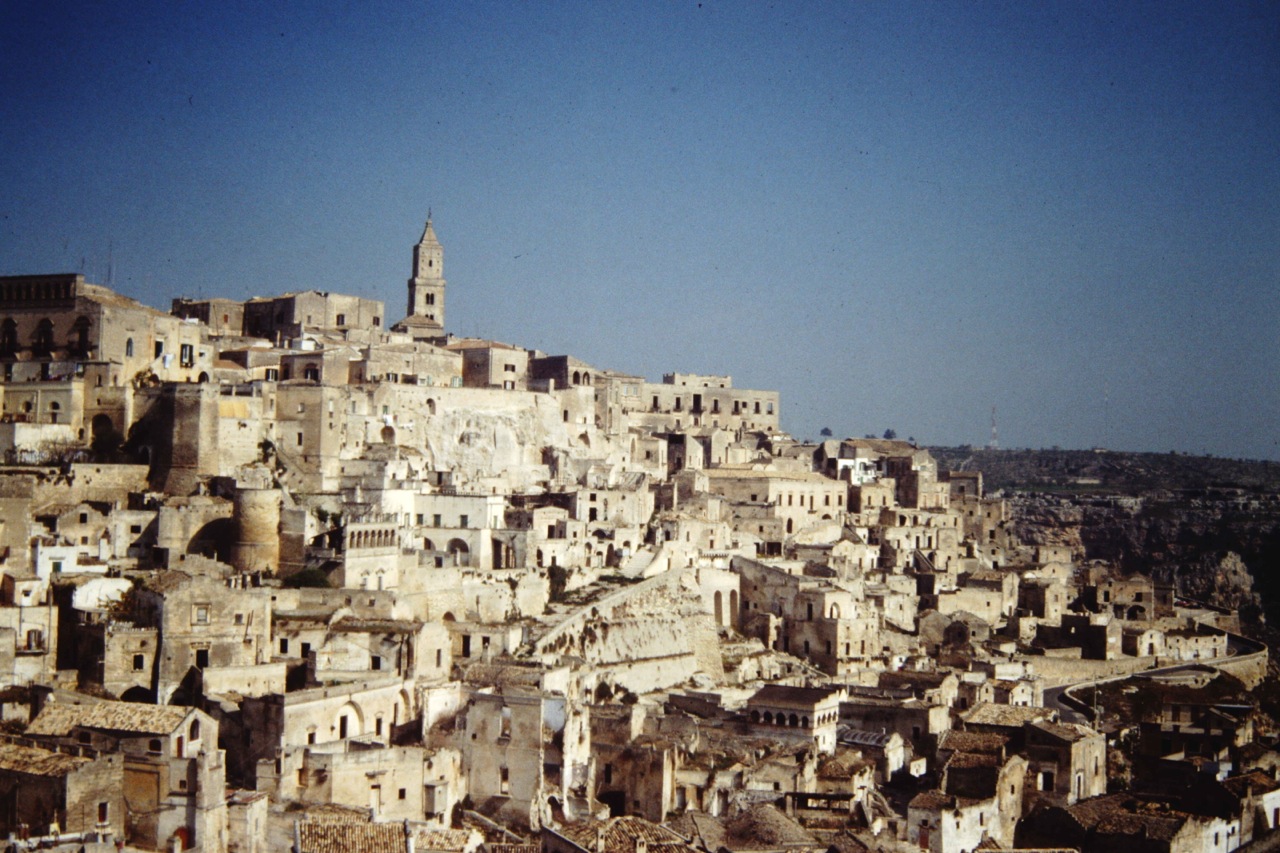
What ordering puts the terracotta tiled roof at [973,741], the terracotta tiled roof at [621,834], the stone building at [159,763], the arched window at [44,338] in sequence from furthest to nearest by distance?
1. the arched window at [44,338]
2. the terracotta tiled roof at [973,741]
3. the terracotta tiled roof at [621,834]
4. the stone building at [159,763]

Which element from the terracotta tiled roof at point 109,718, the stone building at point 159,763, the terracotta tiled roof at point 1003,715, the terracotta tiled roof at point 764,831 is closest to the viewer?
the stone building at point 159,763

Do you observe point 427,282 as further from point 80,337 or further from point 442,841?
point 442,841

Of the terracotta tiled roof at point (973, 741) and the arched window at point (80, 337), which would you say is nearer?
the terracotta tiled roof at point (973, 741)

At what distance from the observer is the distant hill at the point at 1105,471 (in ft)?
437

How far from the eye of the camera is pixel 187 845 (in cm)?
2753

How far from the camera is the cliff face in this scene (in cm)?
9138

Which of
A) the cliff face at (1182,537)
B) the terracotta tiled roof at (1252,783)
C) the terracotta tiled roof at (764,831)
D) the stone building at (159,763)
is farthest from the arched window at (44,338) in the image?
the cliff face at (1182,537)

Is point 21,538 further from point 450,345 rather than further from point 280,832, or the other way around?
point 450,345

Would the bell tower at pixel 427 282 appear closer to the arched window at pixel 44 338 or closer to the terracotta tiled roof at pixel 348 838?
the arched window at pixel 44 338

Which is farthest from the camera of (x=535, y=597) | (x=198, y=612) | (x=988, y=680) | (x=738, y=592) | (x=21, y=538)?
(x=738, y=592)

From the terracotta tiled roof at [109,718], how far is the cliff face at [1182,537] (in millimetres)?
70301

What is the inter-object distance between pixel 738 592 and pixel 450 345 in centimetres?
1858

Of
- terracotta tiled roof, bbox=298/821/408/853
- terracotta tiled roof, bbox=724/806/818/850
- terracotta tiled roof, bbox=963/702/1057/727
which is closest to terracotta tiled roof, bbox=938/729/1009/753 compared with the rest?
terracotta tiled roof, bbox=963/702/1057/727

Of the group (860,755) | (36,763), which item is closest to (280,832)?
(36,763)
